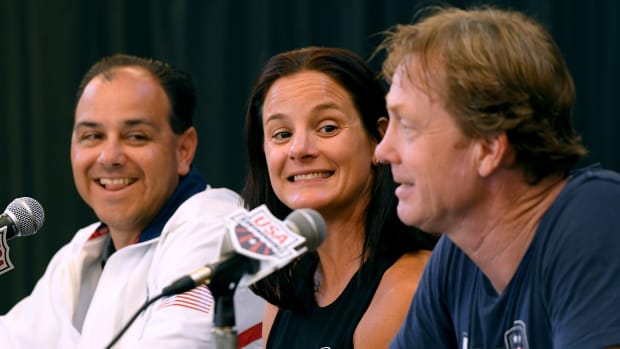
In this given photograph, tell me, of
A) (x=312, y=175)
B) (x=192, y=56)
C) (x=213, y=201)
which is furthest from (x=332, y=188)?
(x=192, y=56)

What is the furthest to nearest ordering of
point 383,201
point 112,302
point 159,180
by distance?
1. point 159,180
2. point 112,302
3. point 383,201

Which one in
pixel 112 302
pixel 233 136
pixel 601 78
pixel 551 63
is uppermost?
pixel 551 63

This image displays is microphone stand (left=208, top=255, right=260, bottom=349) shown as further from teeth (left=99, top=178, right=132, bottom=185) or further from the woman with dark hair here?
teeth (left=99, top=178, right=132, bottom=185)

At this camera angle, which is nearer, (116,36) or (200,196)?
(200,196)

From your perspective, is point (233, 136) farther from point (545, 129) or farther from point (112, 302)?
Answer: point (545, 129)

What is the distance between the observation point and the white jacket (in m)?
2.40

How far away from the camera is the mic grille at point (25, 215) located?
78.1 inches

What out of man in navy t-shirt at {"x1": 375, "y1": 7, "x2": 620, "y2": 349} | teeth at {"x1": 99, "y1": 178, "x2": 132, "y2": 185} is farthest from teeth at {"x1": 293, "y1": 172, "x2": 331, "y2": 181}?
teeth at {"x1": 99, "y1": 178, "x2": 132, "y2": 185}

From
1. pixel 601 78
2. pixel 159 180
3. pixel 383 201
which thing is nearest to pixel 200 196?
pixel 159 180

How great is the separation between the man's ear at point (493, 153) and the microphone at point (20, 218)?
2.98 ft

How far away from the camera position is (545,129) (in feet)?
5.24

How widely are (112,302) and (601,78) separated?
59.3 inches

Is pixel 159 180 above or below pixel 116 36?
below

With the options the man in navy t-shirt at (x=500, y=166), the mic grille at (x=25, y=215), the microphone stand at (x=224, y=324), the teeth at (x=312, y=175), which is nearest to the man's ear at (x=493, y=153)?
the man in navy t-shirt at (x=500, y=166)
